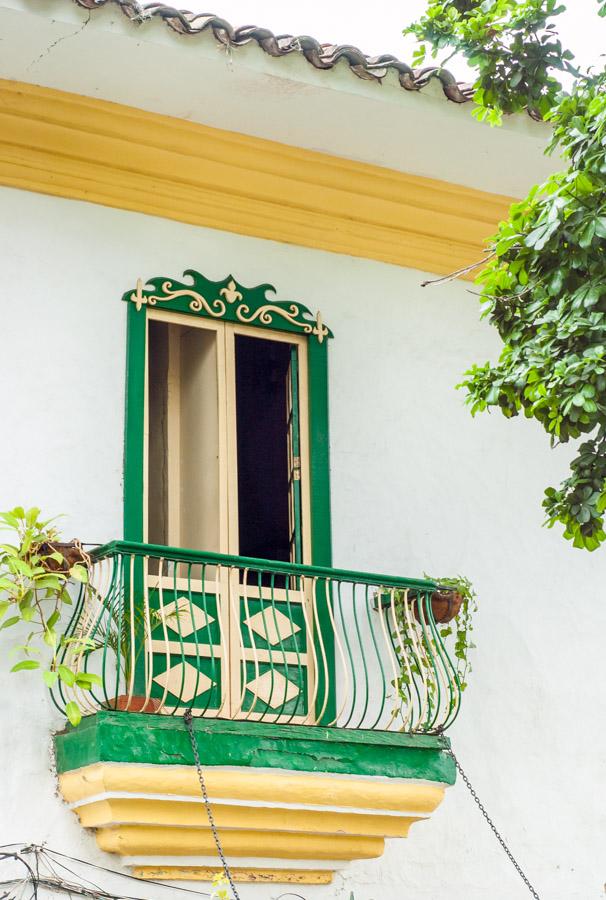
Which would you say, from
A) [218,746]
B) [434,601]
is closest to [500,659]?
[434,601]

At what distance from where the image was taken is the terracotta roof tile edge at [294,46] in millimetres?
6433

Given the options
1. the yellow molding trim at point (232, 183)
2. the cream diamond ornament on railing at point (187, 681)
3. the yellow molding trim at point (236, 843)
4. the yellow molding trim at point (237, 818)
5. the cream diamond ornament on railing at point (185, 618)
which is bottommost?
the yellow molding trim at point (236, 843)

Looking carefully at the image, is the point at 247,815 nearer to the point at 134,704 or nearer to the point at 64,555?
the point at 134,704

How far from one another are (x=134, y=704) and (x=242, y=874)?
97 centimetres

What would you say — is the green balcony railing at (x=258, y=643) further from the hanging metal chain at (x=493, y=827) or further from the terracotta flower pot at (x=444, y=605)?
the hanging metal chain at (x=493, y=827)

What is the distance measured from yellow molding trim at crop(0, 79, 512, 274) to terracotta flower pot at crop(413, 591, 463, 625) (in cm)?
204

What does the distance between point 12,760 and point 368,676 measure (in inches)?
72.5

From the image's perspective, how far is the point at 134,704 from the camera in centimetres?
623

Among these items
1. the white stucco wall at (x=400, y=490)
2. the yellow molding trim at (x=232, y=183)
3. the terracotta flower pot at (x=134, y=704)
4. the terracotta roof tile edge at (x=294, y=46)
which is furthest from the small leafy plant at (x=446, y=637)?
the terracotta roof tile edge at (x=294, y=46)

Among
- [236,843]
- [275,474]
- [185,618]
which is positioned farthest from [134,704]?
[275,474]

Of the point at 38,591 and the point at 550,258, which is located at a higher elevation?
the point at 550,258

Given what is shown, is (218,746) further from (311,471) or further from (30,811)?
(311,471)

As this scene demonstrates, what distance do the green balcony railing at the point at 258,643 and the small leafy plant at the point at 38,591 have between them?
96mm

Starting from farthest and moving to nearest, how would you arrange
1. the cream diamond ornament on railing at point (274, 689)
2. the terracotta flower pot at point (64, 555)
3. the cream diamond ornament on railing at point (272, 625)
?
the cream diamond ornament on railing at point (272, 625), the cream diamond ornament on railing at point (274, 689), the terracotta flower pot at point (64, 555)
